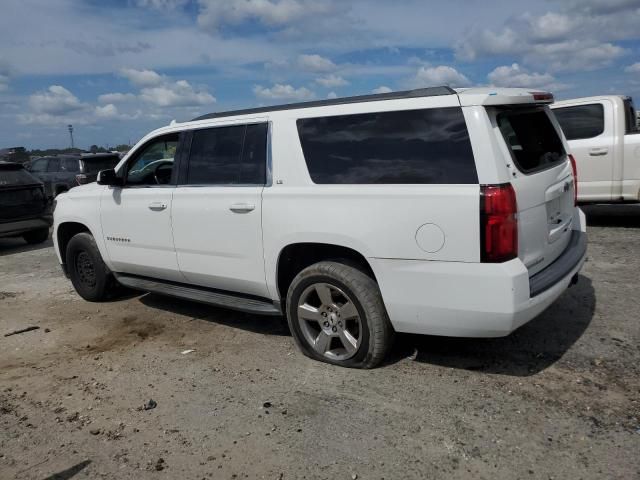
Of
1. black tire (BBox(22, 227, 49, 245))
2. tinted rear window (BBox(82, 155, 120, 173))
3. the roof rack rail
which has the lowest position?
black tire (BBox(22, 227, 49, 245))

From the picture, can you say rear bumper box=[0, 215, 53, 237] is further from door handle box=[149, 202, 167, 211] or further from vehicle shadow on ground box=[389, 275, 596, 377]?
vehicle shadow on ground box=[389, 275, 596, 377]

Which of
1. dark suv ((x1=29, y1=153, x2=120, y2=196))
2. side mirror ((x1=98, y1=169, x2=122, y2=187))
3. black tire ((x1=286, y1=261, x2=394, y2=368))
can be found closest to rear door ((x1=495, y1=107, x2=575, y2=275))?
black tire ((x1=286, y1=261, x2=394, y2=368))

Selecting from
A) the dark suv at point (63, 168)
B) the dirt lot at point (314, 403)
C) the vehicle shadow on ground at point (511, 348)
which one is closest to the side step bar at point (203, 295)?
the dirt lot at point (314, 403)

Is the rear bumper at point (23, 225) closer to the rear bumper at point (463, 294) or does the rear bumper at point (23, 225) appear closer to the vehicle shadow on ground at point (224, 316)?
the vehicle shadow on ground at point (224, 316)

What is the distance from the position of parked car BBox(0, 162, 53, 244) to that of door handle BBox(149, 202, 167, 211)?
6336 mm

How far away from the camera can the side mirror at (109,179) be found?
537cm

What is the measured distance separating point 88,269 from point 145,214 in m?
1.52

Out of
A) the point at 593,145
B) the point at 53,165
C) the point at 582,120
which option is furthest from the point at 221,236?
the point at 53,165

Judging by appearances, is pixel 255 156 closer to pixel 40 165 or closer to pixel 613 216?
pixel 613 216

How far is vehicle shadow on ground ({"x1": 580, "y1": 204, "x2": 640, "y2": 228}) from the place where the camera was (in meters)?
8.91

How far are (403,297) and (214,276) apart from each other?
1802 millimetres

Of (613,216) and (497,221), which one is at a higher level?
(497,221)

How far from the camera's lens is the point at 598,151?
8.38 m

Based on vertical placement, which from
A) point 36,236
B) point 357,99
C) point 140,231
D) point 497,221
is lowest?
point 36,236
